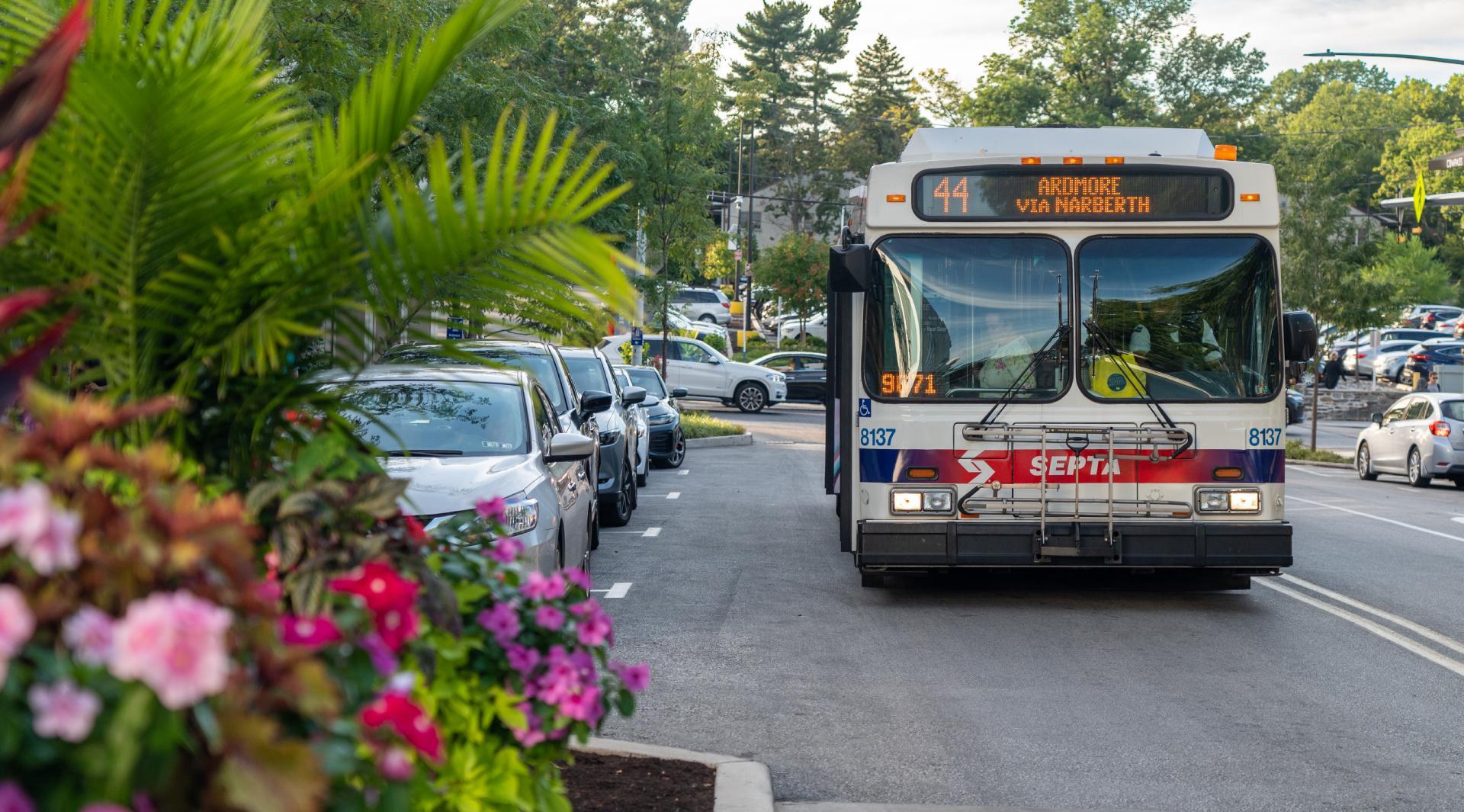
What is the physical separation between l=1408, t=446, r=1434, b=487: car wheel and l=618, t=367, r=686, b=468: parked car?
40.2 ft

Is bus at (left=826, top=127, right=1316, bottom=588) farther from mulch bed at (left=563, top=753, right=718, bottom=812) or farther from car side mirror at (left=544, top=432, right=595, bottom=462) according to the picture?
mulch bed at (left=563, top=753, right=718, bottom=812)

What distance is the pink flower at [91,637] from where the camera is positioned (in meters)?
1.79

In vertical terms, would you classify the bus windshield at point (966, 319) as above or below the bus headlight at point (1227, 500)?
above

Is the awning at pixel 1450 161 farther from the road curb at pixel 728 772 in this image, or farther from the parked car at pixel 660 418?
the road curb at pixel 728 772

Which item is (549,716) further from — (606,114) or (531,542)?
(606,114)

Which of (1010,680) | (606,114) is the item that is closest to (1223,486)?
(1010,680)

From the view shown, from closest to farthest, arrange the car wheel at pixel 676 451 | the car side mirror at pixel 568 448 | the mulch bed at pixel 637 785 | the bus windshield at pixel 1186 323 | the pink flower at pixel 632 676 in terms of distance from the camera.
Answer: the pink flower at pixel 632 676 < the mulch bed at pixel 637 785 < the car side mirror at pixel 568 448 < the bus windshield at pixel 1186 323 < the car wheel at pixel 676 451

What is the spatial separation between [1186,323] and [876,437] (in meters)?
2.22

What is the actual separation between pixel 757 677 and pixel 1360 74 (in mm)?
154245

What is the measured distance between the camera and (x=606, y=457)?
14.8 metres

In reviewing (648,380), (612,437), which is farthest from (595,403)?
(648,380)

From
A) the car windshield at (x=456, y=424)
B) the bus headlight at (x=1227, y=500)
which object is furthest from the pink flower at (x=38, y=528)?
the bus headlight at (x=1227, y=500)

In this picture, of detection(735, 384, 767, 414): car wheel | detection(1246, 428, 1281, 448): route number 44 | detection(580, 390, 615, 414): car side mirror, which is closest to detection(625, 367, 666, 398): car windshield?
detection(580, 390, 615, 414): car side mirror

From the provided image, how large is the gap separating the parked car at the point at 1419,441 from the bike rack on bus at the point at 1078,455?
16.2m
